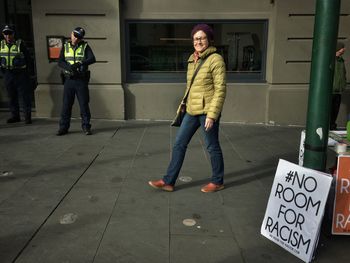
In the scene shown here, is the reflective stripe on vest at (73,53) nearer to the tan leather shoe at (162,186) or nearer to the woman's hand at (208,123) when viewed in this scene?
the tan leather shoe at (162,186)

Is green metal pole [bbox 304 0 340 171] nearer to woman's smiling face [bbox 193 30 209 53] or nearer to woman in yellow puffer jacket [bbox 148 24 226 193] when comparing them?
woman in yellow puffer jacket [bbox 148 24 226 193]

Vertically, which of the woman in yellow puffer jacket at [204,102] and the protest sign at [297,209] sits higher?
the woman in yellow puffer jacket at [204,102]

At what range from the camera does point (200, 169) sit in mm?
5219

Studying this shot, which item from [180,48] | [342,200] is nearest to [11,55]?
[180,48]

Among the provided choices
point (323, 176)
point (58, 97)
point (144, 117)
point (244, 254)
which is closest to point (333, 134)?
point (323, 176)

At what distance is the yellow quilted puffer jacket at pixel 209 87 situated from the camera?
3.89 m

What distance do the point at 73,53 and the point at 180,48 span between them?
299cm

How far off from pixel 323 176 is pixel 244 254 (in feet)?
3.02

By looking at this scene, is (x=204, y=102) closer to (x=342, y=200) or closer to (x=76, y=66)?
(x=342, y=200)

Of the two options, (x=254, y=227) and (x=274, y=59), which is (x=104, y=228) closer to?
(x=254, y=227)

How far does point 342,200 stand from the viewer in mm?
3279

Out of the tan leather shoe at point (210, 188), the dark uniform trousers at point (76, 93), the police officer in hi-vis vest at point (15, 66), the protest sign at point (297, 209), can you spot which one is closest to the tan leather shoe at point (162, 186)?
the tan leather shoe at point (210, 188)

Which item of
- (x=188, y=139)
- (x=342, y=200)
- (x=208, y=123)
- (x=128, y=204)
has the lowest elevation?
(x=128, y=204)

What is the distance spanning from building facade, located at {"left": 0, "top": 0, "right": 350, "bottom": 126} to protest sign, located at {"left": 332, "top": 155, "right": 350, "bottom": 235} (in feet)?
17.2
